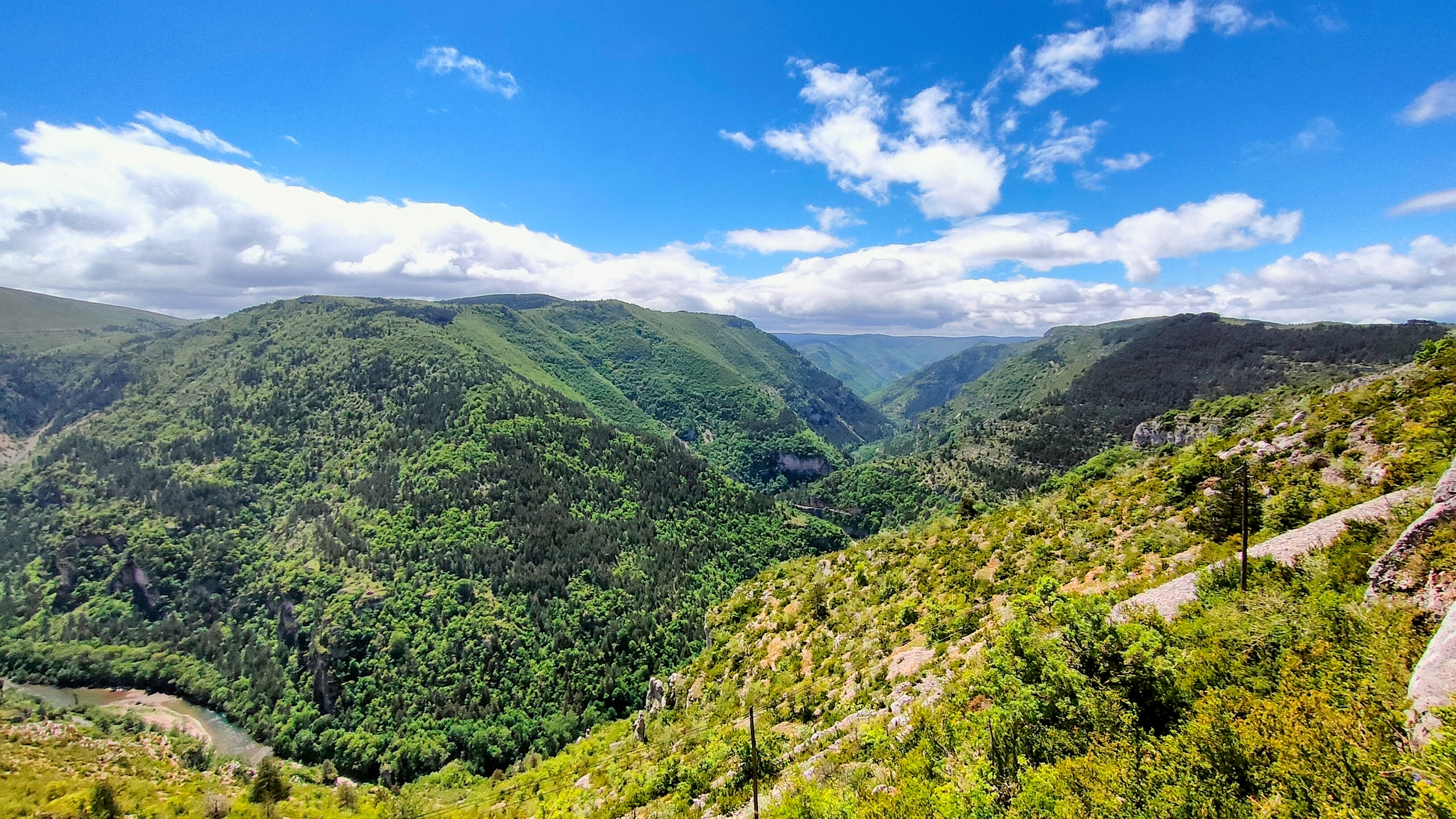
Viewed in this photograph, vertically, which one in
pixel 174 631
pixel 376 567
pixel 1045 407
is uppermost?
pixel 1045 407

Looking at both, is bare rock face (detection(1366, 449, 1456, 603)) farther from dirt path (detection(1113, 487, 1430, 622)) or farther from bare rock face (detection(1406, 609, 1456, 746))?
dirt path (detection(1113, 487, 1430, 622))

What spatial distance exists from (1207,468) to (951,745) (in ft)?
80.4

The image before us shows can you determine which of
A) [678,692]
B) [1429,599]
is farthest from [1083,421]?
[1429,599]

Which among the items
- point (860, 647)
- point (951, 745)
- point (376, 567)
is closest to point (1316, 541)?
point (951, 745)

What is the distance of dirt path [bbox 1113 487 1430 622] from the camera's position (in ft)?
45.4

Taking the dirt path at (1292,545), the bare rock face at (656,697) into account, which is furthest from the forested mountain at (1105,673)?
the bare rock face at (656,697)

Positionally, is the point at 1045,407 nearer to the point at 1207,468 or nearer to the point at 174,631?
→ the point at 1207,468

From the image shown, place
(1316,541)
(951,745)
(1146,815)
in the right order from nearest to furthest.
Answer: (1146,815), (951,745), (1316,541)

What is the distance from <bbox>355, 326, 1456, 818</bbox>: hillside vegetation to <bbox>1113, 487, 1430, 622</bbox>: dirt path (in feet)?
2.32

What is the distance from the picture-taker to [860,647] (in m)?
26.4

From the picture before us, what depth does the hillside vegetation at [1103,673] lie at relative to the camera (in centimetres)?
716

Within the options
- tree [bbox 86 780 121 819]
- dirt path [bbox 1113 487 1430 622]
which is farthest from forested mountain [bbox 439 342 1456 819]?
tree [bbox 86 780 121 819]

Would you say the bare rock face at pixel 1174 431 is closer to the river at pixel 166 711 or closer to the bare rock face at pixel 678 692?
the bare rock face at pixel 678 692

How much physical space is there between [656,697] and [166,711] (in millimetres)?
125848
